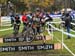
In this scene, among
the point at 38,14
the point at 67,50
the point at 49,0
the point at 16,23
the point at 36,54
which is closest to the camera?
the point at 36,54

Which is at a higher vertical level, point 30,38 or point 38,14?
point 38,14

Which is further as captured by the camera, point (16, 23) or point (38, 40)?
point (16, 23)

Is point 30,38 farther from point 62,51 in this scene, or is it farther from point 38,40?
point 62,51

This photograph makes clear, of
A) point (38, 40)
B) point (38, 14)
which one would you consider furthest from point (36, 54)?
point (38, 40)

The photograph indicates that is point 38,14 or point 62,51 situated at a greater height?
point 38,14

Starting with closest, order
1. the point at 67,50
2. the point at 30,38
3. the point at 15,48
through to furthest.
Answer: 1. the point at 15,48
2. the point at 67,50
3. the point at 30,38

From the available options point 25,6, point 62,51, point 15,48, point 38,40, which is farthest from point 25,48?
point 25,6

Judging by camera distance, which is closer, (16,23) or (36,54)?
(36,54)

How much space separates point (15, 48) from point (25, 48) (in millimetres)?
430

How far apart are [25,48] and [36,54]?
168 centimetres

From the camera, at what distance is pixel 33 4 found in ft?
308

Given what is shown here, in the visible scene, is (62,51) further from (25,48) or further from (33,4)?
(33,4)

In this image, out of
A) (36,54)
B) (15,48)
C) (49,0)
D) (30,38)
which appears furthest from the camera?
(49,0)

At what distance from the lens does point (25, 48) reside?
15250 mm
